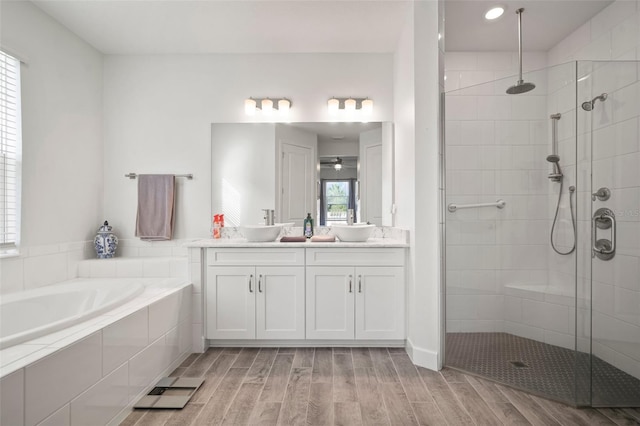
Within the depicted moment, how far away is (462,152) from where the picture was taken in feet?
7.42

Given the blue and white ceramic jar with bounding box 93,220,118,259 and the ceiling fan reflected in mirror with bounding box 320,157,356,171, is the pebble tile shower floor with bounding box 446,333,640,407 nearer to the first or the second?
the ceiling fan reflected in mirror with bounding box 320,157,356,171

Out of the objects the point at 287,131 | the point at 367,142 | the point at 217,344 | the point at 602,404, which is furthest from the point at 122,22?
the point at 602,404

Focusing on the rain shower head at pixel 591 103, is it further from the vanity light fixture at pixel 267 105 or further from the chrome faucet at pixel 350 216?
the vanity light fixture at pixel 267 105

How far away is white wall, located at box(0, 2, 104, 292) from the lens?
7.75 feet

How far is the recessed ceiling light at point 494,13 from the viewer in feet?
8.03

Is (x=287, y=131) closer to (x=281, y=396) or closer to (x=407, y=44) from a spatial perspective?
(x=407, y=44)

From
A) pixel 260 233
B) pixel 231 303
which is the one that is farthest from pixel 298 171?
pixel 231 303

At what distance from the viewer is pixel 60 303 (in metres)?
2.28

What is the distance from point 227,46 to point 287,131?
906 millimetres

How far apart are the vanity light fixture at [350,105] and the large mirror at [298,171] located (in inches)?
4.9

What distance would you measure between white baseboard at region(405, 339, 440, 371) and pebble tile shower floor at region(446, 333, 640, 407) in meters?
0.10

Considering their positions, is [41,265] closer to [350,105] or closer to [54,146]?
[54,146]

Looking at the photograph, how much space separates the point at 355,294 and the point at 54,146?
2.60 metres

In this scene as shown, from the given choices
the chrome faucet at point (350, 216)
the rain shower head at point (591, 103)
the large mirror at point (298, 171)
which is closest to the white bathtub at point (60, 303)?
the large mirror at point (298, 171)
